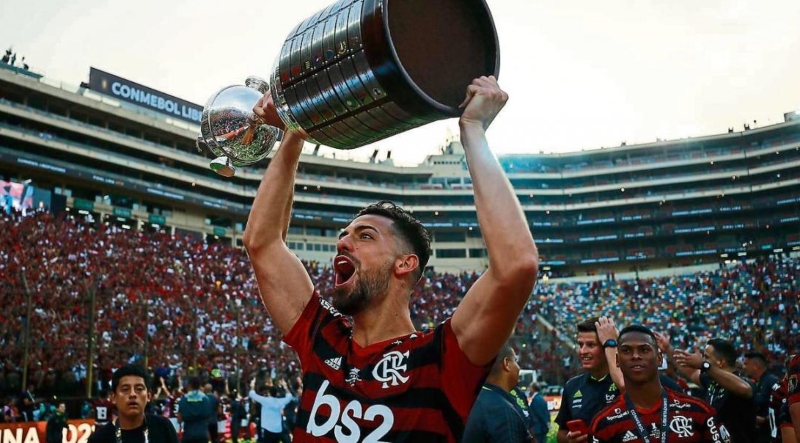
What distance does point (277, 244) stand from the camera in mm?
2789

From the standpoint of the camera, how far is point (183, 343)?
80.1 feet

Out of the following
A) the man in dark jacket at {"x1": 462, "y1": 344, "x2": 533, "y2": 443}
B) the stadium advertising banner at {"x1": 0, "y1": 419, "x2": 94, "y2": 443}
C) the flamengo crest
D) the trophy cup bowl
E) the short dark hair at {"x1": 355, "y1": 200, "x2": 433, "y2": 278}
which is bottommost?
the stadium advertising banner at {"x1": 0, "y1": 419, "x2": 94, "y2": 443}

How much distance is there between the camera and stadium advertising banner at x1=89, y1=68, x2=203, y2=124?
4919 cm

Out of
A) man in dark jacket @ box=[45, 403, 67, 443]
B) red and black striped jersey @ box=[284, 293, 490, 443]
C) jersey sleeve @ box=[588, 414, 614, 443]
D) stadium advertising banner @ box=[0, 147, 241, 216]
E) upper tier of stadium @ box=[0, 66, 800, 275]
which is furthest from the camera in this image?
upper tier of stadium @ box=[0, 66, 800, 275]

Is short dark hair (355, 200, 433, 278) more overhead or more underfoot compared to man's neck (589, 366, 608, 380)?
more overhead

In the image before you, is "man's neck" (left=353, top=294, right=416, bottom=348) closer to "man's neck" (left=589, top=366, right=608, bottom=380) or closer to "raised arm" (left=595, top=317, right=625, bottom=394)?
"raised arm" (left=595, top=317, right=625, bottom=394)

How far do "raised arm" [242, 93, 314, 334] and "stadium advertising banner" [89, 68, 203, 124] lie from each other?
51.6m

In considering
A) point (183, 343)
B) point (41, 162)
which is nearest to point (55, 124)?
point (41, 162)

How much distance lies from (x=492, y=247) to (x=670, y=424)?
2.88m

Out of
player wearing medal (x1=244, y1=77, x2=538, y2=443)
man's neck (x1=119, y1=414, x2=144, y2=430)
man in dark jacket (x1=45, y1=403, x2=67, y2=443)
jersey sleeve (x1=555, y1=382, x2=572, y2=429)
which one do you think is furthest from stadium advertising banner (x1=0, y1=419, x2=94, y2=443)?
player wearing medal (x1=244, y1=77, x2=538, y2=443)

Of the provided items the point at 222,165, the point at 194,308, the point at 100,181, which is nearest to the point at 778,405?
the point at 222,165

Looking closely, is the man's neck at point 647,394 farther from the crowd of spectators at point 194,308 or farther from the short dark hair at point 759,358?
the crowd of spectators at point 194,308

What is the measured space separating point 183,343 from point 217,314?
177 inches

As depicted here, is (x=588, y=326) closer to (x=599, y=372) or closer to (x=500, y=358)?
(x=599, y=372)
